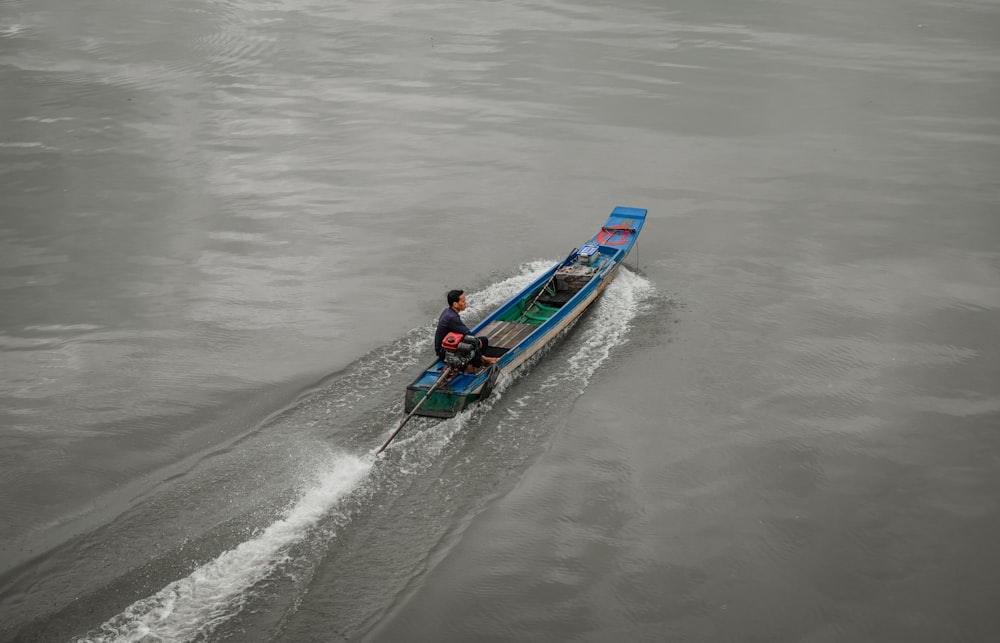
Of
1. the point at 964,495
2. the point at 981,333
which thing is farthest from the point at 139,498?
the point at 981,333

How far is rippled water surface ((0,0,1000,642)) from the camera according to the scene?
792 cm

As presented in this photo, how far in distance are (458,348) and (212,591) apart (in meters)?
4.13

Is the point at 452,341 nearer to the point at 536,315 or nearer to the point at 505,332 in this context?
the point at 505,332

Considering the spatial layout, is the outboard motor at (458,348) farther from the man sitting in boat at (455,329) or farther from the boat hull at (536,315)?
the boat hull at (536,315)

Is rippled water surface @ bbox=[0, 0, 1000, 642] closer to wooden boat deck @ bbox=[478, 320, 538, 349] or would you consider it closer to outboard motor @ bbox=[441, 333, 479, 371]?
wooden boat deck @ bbox=[478, 320, 538, 349]

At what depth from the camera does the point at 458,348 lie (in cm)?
1038

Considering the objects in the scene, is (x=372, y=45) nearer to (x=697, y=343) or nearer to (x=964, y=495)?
(x=697, y=343)

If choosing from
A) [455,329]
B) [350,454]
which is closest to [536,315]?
[455,329]

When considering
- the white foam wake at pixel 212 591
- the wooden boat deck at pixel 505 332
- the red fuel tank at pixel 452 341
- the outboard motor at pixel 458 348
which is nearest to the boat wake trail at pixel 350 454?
the white foam wake at pixel 212 591

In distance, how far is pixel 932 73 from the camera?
75.7 feet

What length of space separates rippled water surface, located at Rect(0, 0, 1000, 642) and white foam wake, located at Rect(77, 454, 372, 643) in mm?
35

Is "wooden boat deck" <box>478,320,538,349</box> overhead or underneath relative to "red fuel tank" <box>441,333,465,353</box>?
underneath

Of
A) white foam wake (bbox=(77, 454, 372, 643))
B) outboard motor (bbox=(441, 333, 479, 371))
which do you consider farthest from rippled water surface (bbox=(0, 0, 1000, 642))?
outboard motor (bbox=(441, 333, 479, 371))

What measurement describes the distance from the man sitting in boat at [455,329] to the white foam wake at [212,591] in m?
2.60
